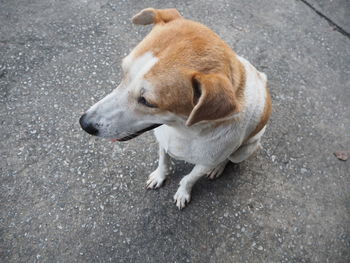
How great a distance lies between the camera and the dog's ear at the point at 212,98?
163 cm

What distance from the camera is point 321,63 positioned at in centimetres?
401

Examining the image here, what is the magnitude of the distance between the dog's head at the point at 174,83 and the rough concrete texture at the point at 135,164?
3.96ft

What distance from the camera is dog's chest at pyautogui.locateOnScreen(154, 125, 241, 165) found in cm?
210

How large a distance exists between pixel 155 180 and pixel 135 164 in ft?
0.97

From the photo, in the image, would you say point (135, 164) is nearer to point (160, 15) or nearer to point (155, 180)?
point (155, 180)

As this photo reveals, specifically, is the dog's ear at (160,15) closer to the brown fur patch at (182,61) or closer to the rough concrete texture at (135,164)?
the brown fur patch at (182,61)

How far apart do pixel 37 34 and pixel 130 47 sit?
1169mm

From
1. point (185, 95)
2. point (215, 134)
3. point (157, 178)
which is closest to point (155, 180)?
point (157, 178)

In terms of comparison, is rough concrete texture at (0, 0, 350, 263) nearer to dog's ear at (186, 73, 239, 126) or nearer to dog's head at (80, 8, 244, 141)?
dog's head at (80, 8, 244, 141)

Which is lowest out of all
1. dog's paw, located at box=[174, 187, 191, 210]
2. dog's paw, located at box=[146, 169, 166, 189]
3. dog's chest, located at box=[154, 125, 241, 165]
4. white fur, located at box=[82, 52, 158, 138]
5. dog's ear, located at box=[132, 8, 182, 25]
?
dog's paw, located at box=[174, 187, 191, 210]

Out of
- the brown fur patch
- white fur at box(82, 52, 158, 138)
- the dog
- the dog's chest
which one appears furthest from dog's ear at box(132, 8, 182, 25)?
the dog's chest

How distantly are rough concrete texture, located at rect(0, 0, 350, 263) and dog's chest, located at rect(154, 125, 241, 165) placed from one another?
0.82 m

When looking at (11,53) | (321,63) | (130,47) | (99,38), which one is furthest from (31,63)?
(321,63)

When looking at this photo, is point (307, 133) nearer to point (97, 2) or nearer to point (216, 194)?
point (216, 194)
